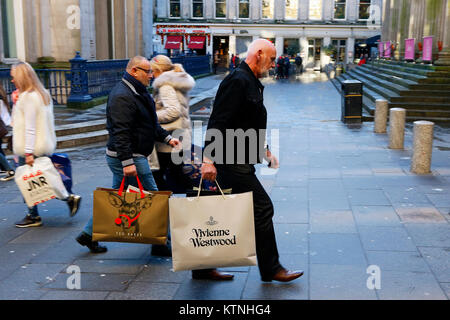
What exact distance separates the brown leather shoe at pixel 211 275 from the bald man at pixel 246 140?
1.15 feet

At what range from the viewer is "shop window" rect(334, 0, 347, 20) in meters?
55.0

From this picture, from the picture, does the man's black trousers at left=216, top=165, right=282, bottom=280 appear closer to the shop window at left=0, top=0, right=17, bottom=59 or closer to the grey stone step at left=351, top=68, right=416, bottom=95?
the grey stone step at left=351, top=68, right=416, bottom=95

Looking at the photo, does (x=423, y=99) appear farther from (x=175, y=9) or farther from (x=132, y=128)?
(x=175, y=9)

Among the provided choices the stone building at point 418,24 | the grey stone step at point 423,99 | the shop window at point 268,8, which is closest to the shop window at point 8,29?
the grey stone step at point 423,99

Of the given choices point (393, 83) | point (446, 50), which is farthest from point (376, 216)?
point (393, 83)

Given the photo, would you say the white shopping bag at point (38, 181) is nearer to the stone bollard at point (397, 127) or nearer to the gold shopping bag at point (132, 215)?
Result: the gold shopping bag at point (132, 215)

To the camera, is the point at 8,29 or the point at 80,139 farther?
the point at 8,29

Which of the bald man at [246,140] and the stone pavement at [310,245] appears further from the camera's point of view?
the stone pavement at [310,245]

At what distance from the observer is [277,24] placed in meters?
55.0

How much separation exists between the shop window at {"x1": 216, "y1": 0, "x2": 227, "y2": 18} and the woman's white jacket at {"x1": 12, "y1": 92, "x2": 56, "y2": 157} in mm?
51838

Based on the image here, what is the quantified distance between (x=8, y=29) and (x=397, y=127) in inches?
509

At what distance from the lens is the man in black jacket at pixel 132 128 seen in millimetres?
4637
